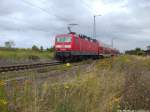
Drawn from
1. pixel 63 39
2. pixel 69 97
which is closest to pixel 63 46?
pixel 63 39

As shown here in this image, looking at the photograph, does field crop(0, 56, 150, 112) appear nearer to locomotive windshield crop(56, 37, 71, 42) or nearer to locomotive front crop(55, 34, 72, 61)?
locomotive front crop(55, 34, 72, 61)

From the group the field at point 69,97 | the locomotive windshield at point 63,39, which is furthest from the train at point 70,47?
the field at point 69,97

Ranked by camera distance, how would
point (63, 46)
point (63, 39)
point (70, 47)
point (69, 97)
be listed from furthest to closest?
point (63, 39)
point (63, 46)
point (70, 47)
point (69, 97)

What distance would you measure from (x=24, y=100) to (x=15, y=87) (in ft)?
1.06

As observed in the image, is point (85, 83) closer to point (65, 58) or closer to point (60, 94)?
point (60, 94)

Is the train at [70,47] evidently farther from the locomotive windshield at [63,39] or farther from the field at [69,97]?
the field at [69,97]

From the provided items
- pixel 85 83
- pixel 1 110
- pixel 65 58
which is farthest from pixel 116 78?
pixel 65 58

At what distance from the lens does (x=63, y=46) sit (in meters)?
44.3

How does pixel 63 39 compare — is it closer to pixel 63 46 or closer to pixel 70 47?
pixel 63 46

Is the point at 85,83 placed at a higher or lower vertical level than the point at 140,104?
higher

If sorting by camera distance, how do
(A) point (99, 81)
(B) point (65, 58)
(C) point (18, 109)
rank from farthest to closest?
(B) point (65, 58), (A) point (99, 81), (C) point (18, 109)

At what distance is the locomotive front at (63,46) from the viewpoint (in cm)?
4331

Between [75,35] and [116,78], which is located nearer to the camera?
[116,78]

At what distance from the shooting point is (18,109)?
648cm
